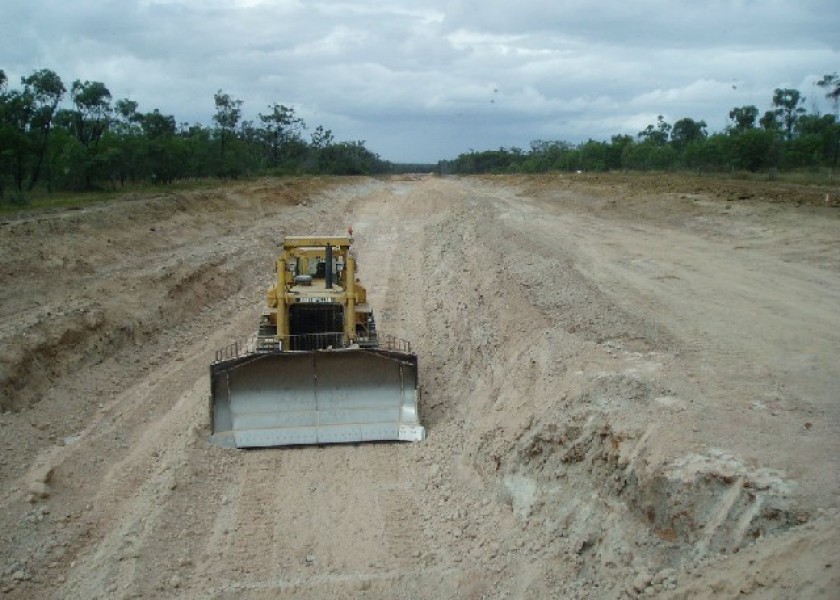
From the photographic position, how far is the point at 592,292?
538 inches

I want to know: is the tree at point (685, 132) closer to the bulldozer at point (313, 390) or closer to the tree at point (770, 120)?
the tree at point (770, 120)

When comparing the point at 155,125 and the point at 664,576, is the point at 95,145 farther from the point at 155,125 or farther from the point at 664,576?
the point at 664,576

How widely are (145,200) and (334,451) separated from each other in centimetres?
2317

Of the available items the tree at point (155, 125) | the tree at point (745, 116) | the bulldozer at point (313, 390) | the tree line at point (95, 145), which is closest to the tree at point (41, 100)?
the tree line at point (95, 145)

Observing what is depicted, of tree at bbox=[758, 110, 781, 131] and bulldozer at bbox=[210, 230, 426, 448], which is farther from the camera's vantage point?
tree at bbox=[758, 110, 781, 131]

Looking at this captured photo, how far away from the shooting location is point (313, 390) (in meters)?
11.2

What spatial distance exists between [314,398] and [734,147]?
40291mm

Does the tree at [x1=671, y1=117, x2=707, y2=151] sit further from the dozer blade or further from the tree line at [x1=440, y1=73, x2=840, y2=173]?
the dozer blade

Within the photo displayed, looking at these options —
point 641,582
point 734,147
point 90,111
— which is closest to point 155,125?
point 90,111

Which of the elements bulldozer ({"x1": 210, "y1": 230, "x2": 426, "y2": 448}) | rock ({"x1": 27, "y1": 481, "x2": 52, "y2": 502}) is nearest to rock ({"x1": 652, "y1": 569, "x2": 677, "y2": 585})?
bulldozer ({"x1": 210, "y1": 230, "x2": 426, "y2": 448})

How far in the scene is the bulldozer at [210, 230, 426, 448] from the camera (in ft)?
35.7

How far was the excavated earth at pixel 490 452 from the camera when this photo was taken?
6.76 meters

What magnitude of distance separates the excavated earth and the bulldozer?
28 cm

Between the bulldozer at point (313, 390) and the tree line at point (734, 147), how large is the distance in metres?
38.2
